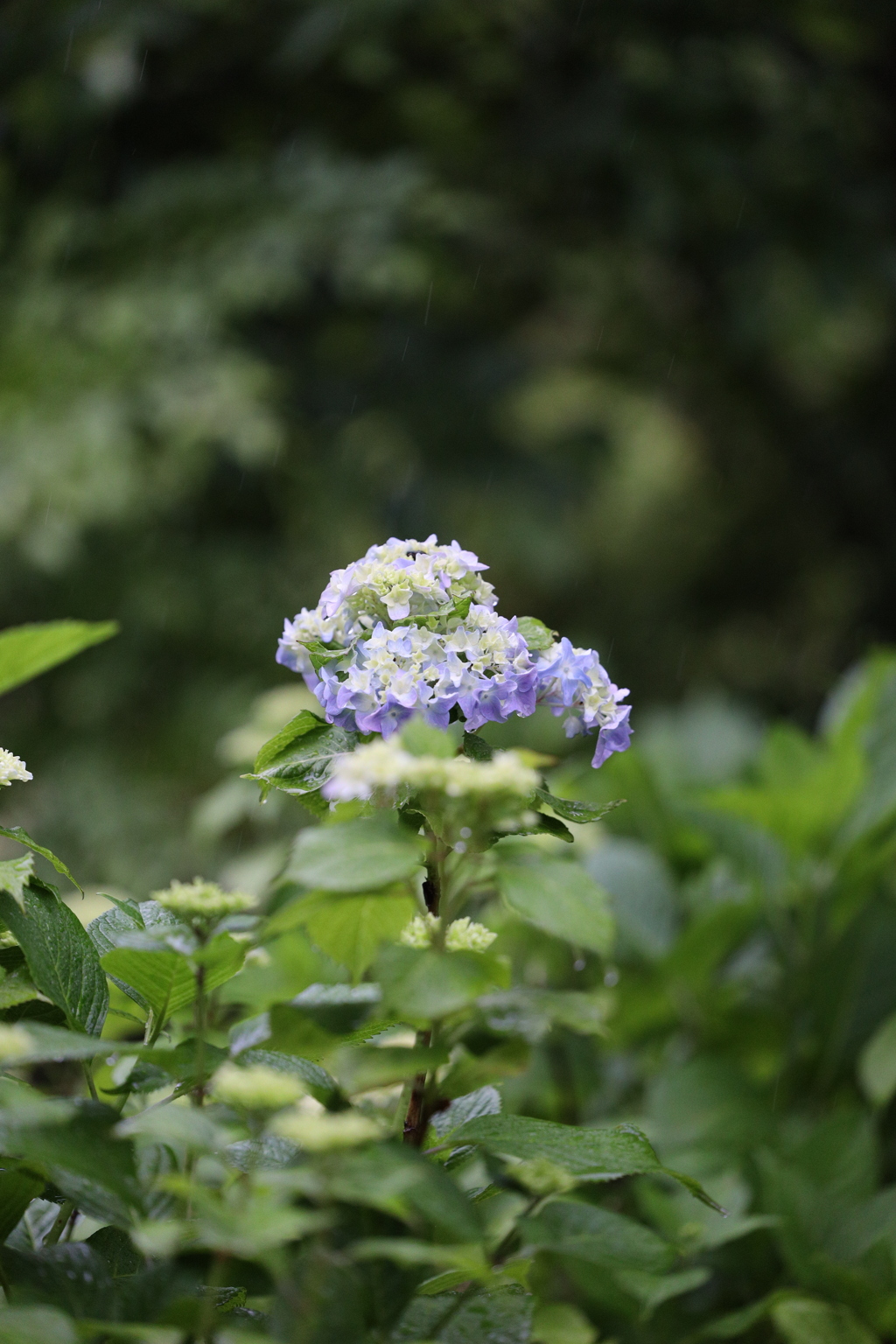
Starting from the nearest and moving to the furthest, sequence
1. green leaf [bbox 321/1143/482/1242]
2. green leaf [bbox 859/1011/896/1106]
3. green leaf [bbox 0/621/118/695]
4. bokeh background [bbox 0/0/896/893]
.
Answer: green leaf [bbox 321/1143/482/1242], green leaf [bbox 0/621/118/695], green leaf [bbox 859/1011/896/1106], bokeh background [bbox 0/0/896/893]

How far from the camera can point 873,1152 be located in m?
1.07

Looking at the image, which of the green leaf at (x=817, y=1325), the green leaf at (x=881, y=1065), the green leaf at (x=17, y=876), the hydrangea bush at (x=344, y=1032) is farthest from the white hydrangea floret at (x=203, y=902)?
the green leaf at (x=881, y=1065)

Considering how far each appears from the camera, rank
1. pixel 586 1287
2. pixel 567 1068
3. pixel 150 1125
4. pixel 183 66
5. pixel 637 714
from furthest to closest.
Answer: pixel 637 714 < pixel 183 66 < pixel 567 1068 < pixel 586 1287 < pixel 150 1125

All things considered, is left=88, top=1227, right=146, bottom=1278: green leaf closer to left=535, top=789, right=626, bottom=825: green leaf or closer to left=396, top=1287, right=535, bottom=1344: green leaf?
left=396, top=1287, right=535, bottom=1344: green leaf

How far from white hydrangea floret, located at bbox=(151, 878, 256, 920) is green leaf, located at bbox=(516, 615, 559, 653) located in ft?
0.76

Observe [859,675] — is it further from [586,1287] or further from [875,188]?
[875,188]

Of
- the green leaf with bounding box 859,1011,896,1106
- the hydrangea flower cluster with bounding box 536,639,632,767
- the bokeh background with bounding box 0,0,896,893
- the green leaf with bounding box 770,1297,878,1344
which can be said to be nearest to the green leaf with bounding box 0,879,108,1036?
the hydrangea flower cluster with bounding box 536,639,632,767

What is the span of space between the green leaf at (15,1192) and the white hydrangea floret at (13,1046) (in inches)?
4.6

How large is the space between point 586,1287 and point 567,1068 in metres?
0.43

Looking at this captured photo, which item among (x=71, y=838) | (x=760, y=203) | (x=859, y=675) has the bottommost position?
(x=71, y=838)

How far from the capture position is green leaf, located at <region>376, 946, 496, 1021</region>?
465mm

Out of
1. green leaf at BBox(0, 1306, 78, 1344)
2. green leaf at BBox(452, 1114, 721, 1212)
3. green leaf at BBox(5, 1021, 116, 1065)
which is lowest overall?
green leaf at BBox(0, 1306, 78, 1344)

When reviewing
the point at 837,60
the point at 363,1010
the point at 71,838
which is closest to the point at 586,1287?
the point at 363,1010

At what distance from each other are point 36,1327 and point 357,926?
204mm
